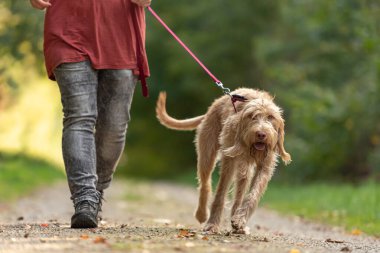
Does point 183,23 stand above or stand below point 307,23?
above

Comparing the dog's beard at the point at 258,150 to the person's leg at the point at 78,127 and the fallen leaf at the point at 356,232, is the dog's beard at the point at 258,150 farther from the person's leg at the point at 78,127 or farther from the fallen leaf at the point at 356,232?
the fallen leaf at the point at 356,232

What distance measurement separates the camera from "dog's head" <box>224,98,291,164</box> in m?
6.77

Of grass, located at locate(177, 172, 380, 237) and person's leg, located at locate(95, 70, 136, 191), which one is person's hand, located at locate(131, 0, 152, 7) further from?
grass, located at locate(177, 172, 380, 237)

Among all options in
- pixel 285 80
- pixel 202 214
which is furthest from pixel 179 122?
pixel 285 80

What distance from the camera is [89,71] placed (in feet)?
22.7

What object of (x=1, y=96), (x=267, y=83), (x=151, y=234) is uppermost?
(x=267, y=83)

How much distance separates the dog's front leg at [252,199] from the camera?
6.98 metres

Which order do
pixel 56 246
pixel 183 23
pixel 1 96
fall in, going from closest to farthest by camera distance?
1. pixel 56 246
2. pixel 1 96
3. pixel 183 23

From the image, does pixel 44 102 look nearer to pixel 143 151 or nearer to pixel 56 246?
pixel 143 151

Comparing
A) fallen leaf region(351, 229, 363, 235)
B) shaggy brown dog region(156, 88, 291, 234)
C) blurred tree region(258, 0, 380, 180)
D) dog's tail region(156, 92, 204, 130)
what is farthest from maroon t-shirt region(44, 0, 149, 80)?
blurred tree region(258, 0, 380, 180)

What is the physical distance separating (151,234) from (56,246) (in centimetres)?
129

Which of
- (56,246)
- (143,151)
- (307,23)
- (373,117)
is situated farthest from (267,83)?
(56,246)

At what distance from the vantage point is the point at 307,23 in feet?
62.8

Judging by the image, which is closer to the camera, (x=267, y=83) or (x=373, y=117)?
(x=373, y=117)
